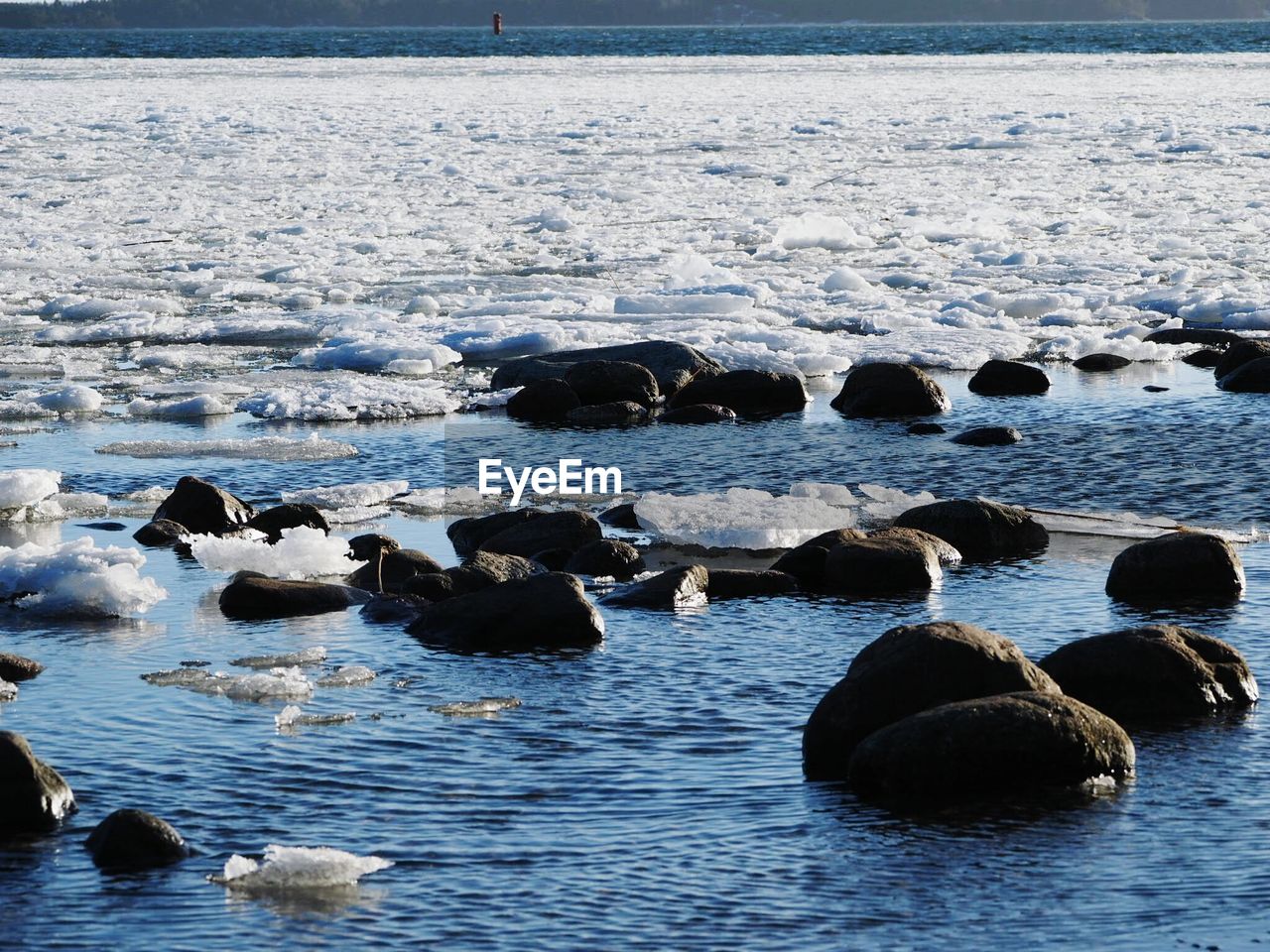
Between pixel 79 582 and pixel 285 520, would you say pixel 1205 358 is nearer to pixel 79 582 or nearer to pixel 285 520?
pixel 285 520

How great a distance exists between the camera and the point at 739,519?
8133 mm

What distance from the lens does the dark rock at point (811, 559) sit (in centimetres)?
731

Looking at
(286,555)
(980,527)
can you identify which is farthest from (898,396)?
(286,555)

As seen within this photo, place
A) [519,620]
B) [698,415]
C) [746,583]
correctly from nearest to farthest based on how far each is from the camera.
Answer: [519,620]
[746,583]
[698,415]

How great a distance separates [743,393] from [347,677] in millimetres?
5732

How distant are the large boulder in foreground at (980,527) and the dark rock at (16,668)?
354 cm

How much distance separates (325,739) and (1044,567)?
10.7 ft

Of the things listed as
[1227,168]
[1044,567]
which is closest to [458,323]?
[1044,567]

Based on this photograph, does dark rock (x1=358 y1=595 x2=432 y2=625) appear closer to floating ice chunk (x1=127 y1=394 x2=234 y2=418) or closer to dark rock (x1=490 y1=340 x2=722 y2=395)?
floating ice chunk (x1=127 y1=394 x2=234 y2=418)

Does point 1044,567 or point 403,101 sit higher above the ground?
point 403,101

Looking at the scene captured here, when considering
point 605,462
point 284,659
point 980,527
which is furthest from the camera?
point 605,462

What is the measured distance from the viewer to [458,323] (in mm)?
14273

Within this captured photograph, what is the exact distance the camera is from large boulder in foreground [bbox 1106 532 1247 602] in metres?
6.96

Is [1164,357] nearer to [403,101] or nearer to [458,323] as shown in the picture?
[458,323]
